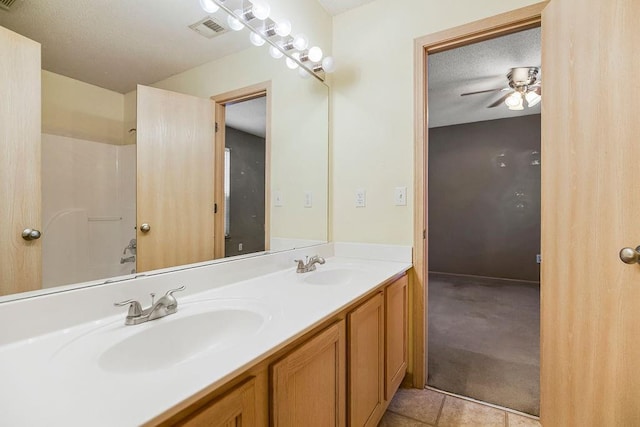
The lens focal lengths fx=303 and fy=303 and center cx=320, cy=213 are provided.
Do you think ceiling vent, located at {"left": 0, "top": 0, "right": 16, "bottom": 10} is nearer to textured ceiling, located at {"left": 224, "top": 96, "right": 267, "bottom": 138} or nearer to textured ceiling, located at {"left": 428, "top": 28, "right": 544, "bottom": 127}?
textured ceiling, located at {"left": 224, "top": 96, "right": 267, "bottom": 138}

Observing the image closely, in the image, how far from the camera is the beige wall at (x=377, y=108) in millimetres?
1802

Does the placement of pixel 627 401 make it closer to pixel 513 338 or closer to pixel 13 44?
pixel 513 338

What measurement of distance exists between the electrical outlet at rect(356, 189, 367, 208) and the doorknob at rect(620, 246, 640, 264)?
123cm

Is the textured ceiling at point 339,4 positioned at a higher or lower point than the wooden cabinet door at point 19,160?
higher

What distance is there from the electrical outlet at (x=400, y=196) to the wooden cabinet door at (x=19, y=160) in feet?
5.25

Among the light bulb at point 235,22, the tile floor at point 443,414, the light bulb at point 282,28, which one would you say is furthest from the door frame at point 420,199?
the light bulb at point 235,22

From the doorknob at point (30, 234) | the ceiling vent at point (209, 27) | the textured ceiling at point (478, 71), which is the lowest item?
the doorknob at point (30, 234)

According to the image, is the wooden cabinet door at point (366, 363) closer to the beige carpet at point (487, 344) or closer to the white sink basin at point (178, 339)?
the white sink basin at point (178, 339)

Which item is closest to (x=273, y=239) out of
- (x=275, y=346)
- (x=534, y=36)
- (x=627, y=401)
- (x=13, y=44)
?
(x=275, y=346)

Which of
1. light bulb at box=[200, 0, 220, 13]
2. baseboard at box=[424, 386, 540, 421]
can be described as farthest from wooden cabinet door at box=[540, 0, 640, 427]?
light bulb at box=[200, 0, 220, 13]

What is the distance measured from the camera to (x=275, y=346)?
0.71m

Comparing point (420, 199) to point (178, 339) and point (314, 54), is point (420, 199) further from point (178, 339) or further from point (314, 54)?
point (178, 339)

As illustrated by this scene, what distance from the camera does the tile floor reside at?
151cm

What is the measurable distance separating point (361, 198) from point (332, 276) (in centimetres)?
57
